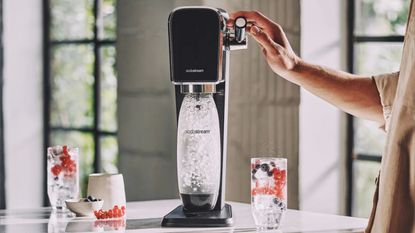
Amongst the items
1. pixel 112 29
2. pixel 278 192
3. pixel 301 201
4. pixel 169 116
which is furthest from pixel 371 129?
pixel 112 29

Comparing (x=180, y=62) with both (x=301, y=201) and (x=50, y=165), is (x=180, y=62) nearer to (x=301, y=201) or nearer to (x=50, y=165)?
(x=50, y=165)

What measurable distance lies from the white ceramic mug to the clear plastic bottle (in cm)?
19

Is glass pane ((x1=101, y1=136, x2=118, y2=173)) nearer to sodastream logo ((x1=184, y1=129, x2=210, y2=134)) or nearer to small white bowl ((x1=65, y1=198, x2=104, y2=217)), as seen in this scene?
small white bowl ((x1=65, y1=198, x2=104, y2=217))

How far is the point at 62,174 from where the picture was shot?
2418 millimetres

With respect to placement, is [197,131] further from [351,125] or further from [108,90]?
[108,90]

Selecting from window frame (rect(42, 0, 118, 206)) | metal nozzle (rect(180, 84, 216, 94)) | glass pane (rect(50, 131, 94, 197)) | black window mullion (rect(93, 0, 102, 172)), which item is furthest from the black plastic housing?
glass pane (rect(50, 131, 94, 197))

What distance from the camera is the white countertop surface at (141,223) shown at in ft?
6.83

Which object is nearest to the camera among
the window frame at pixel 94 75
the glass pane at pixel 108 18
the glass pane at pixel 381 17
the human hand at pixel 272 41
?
the human hand at pixel 272 41

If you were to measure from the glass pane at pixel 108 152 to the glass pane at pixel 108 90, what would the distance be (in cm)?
6

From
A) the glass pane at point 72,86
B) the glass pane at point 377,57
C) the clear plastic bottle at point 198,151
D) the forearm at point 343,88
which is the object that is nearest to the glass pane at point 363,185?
the glass pane at point 377,57

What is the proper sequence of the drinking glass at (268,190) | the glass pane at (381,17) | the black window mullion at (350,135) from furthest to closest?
the black window mullion at (350,135)
the glass pane at (381,17)
the drinking glass at (268,190)

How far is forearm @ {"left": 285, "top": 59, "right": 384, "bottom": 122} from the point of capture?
2.42 metres

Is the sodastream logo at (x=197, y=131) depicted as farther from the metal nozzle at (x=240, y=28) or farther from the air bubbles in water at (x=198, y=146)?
the metal nozzle at (x=240, y=28)

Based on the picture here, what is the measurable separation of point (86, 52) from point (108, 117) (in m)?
0.41
